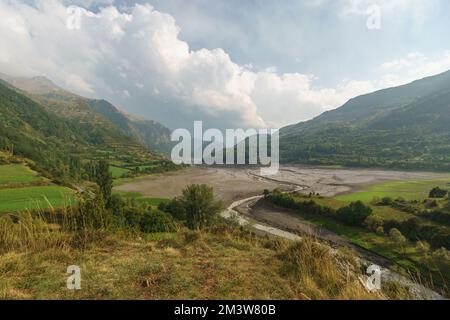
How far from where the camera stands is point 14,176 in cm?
6506

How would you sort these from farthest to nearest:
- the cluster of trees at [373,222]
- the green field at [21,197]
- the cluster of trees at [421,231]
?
the green field at [21,197] → the cluster of trees at [373,222] → the cluster of trees at [421,231]

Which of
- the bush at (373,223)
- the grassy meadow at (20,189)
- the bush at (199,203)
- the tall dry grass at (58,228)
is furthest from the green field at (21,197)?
the bush at (373,223)

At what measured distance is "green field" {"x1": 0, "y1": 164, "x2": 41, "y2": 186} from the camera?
59.6 meters

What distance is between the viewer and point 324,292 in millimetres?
4406

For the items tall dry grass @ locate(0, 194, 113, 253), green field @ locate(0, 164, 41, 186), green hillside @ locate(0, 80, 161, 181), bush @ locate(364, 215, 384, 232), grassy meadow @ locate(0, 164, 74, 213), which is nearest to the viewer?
tall dry grass @ locate(0, 194, 113, 253)

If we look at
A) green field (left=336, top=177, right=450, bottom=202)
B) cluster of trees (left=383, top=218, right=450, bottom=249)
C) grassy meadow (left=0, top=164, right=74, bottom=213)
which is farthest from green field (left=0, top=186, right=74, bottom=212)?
green field (left=336, top=177, right=450, bottom=202)

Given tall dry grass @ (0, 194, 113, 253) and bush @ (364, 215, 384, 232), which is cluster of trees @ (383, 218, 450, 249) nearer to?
bush @ (364, 215, 384, 232)

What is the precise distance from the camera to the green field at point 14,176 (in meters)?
59.6

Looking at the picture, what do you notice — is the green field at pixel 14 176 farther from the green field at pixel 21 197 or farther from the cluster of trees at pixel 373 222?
the cluster of trees at pixel 373 222

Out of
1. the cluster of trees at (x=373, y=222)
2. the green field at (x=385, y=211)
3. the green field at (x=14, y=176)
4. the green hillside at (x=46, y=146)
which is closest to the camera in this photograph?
the cluster of trees at (x=373, y=222)

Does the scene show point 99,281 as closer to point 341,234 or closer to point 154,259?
point 154,259

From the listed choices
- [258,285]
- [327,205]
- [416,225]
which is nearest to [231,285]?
[258,285]

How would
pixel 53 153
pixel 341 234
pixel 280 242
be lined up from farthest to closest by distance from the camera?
pixel 53 153 → pixel 341 234 → pixel 280 242
